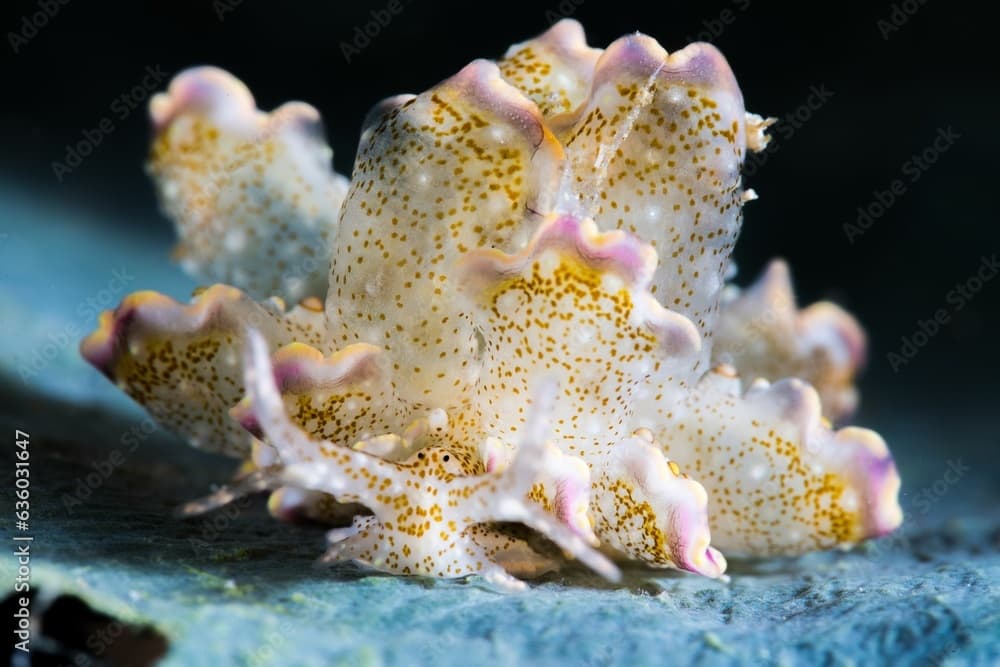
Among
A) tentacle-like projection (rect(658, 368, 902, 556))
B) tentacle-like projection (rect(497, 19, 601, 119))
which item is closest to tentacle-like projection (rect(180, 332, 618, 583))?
tentacle-like projection (rect(658, 368, 902, 556))

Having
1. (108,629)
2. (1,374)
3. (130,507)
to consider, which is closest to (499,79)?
(108,629)

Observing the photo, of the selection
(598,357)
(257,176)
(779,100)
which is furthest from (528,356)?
(779,100)

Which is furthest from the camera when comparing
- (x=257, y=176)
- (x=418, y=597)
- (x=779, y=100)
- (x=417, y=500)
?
(x=779, y=100)

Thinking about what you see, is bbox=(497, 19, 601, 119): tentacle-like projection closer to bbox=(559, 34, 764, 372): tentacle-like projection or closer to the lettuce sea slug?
the lettuce sea slug

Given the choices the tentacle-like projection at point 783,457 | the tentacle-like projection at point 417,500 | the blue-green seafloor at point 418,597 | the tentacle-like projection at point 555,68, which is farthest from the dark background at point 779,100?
the tentacle-like projection at point 417,500

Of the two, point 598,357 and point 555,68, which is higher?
point 555,68

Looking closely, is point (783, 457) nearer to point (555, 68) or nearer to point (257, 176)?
point (555, 68)

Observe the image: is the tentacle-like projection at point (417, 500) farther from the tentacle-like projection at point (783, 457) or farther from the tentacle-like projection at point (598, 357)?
the tentacle-like projection at point (783, 457)

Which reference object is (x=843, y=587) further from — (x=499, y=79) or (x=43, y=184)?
(x=43, y=184)
